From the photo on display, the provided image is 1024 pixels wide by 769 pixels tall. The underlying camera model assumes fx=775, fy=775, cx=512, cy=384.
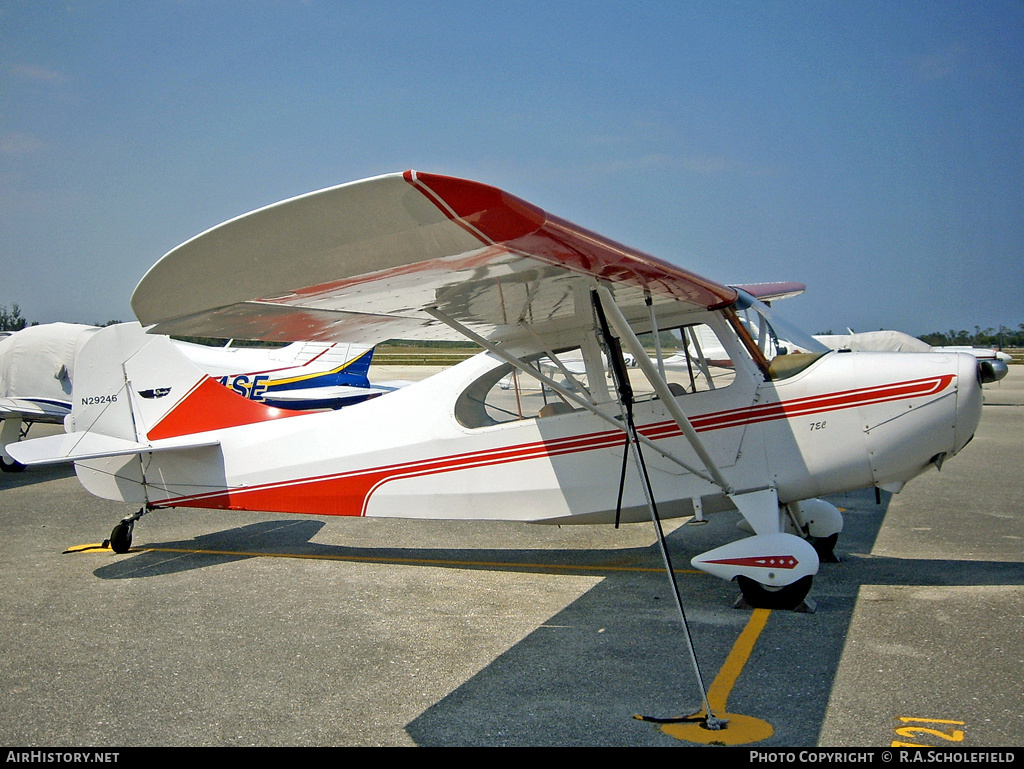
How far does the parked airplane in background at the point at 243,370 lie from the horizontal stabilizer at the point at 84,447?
8.86m

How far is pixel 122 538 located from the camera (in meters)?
7.32

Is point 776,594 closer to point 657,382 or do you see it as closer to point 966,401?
Result: point 657,382

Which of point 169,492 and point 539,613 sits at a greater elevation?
point 169,492

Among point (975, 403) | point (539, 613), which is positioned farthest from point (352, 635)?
point (975, 403)

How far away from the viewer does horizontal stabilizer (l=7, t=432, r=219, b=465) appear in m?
6.73

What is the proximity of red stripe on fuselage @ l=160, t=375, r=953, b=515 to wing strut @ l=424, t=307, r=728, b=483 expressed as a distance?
0.37m

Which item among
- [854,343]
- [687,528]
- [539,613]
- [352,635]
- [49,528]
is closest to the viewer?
[352,635]

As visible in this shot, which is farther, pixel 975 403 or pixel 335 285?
pixel 975 403


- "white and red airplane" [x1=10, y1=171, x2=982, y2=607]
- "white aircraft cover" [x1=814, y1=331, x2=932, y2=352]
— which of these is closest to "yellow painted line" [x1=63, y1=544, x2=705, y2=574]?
"white and red airplane" [x1=10, y1=171, x2=982, y2=607]

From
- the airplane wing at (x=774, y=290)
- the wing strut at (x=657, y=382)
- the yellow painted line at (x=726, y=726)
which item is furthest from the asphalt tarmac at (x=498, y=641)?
the airplane wing at (x=774, y=290)

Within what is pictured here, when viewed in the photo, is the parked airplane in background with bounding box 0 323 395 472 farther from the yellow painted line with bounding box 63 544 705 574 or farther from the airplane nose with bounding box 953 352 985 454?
the airplane nose with bounding box 953 352 985 454

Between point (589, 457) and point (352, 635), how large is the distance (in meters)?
2.14

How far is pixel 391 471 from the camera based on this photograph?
643 centimetres

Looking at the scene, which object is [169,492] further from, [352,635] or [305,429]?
[352,635]
